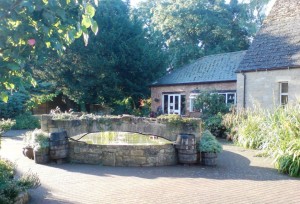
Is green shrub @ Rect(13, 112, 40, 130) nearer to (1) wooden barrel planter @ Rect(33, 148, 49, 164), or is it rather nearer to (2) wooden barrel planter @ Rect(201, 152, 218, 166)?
(1) wooden barrel planter @ Rect(33, 148, 49, 164)

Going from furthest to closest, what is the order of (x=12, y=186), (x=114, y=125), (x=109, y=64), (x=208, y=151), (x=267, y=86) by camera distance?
(x=109, y=64) < (x=267, y=86) < (x=114, y=125) < (x=208, y=151) < (x=12, y=186)

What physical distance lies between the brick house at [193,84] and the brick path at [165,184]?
11.8 meters

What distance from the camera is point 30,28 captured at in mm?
2838

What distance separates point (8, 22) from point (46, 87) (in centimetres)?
2728

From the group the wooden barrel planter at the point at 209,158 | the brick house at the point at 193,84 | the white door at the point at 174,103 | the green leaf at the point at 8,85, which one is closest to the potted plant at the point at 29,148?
the wooden barrel planter at the point at 209,158

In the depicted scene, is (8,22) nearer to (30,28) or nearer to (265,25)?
(30,28)

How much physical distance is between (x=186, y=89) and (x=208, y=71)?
2.06 m

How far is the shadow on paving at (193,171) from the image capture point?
8.49 m

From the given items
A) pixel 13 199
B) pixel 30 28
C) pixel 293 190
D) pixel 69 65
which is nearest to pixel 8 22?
pixel 30 28

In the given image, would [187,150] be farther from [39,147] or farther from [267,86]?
[267,86]

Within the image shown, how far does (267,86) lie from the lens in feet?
57.5

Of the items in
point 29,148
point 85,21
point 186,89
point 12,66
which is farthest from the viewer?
point 186,89

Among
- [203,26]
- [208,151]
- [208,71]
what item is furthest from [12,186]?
[203,26]

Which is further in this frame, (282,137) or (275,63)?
(275,63)
